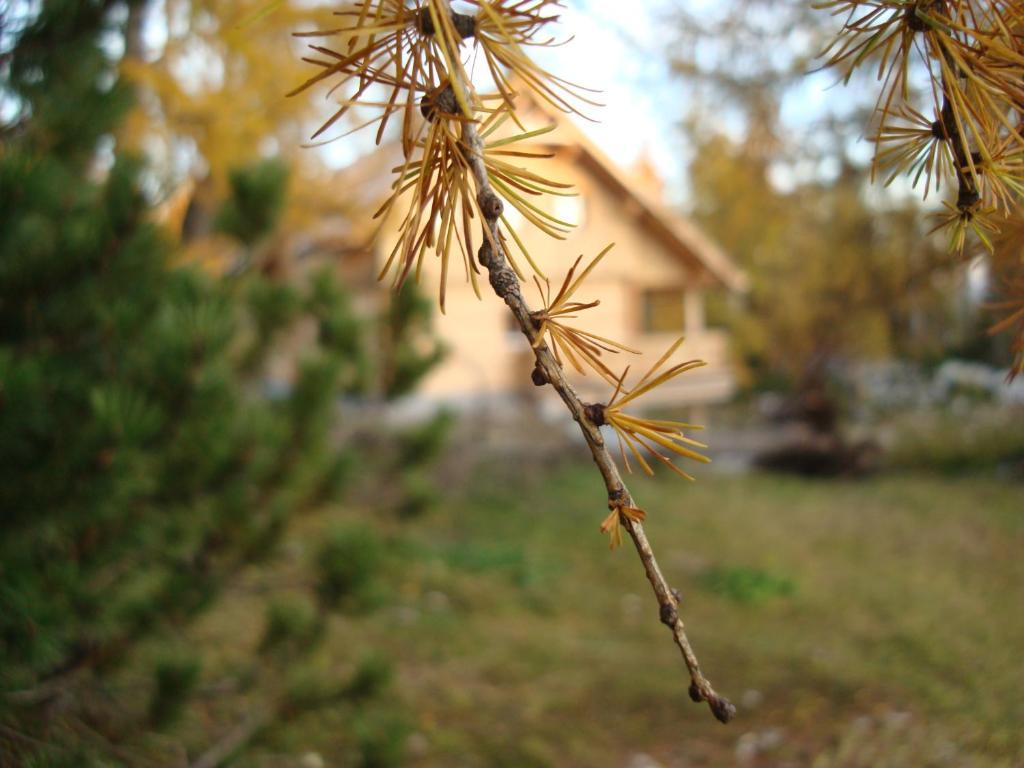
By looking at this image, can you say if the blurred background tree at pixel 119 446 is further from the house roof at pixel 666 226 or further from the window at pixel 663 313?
the window at pixel 663 313

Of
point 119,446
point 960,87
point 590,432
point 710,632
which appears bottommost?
point 710,632

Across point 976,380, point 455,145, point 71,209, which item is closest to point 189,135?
point 71,209

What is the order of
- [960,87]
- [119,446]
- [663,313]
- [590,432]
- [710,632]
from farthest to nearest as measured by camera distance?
[663,313]
[710,632]
[119,446]
[960,87]
[590,432]

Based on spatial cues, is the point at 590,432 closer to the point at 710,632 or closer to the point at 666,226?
the point at 710,632

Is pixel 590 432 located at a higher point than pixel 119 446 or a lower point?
higher

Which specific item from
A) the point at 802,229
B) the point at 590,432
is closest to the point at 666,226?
the point at 802,229

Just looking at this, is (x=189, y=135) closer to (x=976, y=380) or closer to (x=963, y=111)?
(x=963, y=111)

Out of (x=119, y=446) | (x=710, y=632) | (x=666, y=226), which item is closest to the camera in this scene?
(x=119, y=446)
